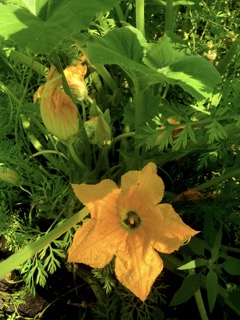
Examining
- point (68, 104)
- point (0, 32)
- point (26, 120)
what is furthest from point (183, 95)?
point (0, 32)

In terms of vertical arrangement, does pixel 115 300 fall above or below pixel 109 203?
Result: below

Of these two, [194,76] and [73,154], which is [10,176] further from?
[194,76]

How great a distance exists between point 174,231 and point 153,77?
307 mm

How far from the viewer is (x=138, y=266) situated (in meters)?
0.94

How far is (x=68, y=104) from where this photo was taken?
2.98ft

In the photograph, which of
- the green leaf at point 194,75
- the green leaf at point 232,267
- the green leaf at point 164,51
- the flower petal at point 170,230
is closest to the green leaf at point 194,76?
the green leaf at point 194,75

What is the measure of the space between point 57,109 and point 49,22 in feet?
0.54

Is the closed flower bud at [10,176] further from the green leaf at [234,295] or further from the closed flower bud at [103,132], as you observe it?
the green leaf at [234,295]

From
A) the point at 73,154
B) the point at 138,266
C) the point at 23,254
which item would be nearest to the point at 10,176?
the point at 73,154

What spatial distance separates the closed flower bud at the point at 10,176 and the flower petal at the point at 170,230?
38 centimetres

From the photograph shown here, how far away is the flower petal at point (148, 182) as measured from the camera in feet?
3.05

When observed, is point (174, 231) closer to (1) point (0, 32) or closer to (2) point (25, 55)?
(1) point (0, 32)

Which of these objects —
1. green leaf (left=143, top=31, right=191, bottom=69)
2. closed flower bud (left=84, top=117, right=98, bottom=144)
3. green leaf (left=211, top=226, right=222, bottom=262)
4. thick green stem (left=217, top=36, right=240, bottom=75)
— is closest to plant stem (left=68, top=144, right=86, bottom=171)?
closed flower bud (left=84, top=117, right=98, bottom=144)

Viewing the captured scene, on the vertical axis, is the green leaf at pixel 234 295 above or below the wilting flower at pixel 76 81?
below
